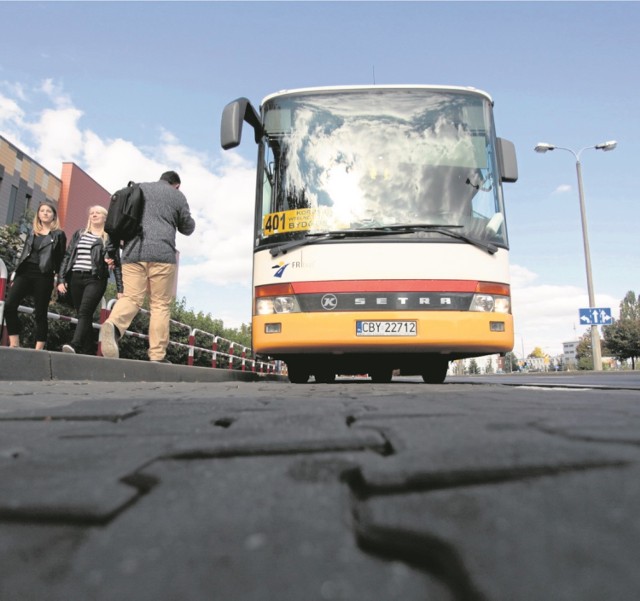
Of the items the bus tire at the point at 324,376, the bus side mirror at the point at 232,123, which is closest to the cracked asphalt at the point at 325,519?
the bus side mirror at the point at 232,123

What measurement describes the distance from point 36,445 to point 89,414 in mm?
471

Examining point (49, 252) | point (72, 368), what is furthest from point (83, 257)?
point (72, 368)

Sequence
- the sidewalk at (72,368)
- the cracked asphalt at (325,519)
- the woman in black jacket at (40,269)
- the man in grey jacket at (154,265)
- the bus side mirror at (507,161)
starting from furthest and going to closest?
1. the bus side mirror at (507,161)
2. the man in grey jacket at (154,265)
3. the woman in black jacket at (40,269)
4. the sidewalk at (72,368)
5. the cracked asphalt at (325,519)

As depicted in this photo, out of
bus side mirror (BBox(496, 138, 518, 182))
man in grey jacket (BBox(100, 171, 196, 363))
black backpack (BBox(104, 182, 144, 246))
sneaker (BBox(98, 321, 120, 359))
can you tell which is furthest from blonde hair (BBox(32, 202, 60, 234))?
bus side mirror (BBox(496, 138, 518, 182))

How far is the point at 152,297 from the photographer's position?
6238 millimetres

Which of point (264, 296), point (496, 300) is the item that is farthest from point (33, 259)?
point (496, 300)

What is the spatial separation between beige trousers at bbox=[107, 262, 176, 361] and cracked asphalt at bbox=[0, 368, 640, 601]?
17.2 feet

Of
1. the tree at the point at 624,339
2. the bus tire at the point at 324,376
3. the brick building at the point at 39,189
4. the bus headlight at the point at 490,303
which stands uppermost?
the brick building at the point at 39,189

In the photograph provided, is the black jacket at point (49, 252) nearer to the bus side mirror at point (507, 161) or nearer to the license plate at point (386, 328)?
the license plate at point (386, 328)

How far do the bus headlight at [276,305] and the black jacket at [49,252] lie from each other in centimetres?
226

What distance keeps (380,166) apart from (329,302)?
164 centimetres

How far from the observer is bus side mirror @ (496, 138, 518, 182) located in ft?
20.6

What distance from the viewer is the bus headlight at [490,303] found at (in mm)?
5410

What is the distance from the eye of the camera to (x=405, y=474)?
693 mm
